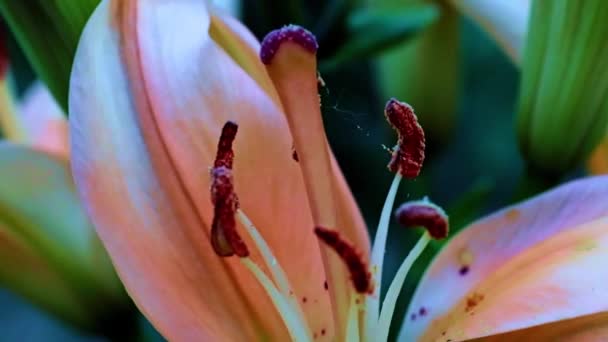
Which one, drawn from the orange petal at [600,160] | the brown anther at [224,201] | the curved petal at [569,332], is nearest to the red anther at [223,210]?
the brown anther at [224,201]

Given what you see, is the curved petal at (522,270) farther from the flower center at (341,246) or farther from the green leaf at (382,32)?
the green leaf at (382,32)

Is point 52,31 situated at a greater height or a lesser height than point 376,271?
greater

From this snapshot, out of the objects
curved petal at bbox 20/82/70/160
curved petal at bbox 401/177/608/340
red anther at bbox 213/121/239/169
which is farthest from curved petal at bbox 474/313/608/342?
curved petal at bbox 20/82/70/160

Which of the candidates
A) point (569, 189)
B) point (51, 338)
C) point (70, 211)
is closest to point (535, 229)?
point (569, 189)

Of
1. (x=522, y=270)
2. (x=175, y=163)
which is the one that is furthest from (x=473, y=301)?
(x=175, y=163)

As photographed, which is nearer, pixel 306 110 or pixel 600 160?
pixel 306 110

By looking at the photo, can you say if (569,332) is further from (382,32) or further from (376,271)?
(382,32)

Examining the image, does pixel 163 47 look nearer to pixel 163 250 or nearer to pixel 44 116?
pixel 163 250
